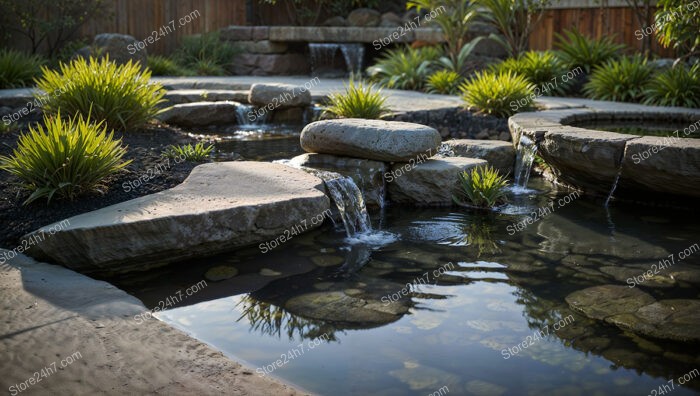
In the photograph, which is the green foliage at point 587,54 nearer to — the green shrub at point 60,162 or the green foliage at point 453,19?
the green foliage at point 453,19

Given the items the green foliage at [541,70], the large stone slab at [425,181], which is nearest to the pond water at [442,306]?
the large stone slab at [425,181]

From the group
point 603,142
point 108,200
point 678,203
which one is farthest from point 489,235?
point 108,200

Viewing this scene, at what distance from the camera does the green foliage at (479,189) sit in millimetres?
6188

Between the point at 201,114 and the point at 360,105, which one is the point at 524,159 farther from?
the point at 201,114

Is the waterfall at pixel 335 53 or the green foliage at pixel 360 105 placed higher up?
the waterfall at pixel 335 53

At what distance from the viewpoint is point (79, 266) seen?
429cm

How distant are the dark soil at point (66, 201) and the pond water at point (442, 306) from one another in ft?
2.52

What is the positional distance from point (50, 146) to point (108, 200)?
1.72ft

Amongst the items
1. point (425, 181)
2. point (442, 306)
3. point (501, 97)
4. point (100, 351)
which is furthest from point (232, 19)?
point (100, 351)

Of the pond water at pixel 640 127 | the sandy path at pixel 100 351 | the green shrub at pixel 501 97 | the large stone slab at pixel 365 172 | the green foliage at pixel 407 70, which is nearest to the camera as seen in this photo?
the sandy path at pixel 100 351

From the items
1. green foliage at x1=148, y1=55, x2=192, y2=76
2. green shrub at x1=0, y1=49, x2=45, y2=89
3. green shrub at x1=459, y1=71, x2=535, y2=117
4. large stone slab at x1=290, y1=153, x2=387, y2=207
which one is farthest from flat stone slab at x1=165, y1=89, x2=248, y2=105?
large stone slab at x1=290, y1=153, x2=387, y2=207

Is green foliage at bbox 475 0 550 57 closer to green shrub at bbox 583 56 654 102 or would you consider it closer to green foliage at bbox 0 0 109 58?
green shrub at bbox 583 56 654 102

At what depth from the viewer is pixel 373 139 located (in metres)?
6.20

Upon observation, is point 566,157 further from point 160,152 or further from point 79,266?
point 79,266
